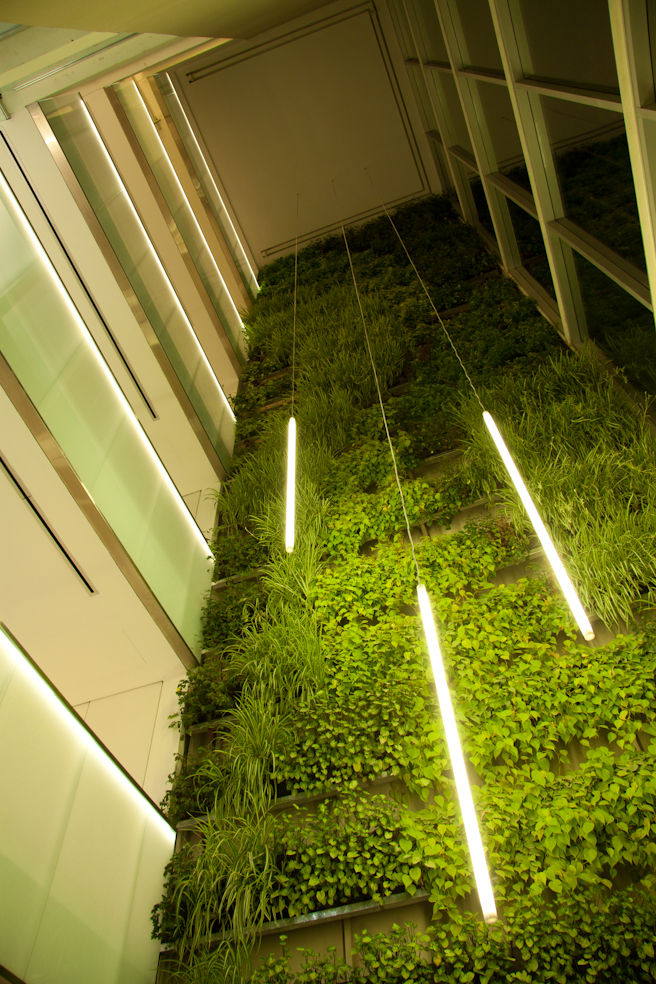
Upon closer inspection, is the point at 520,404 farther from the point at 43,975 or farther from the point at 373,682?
the point at 43,975

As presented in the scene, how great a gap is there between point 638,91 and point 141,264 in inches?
184

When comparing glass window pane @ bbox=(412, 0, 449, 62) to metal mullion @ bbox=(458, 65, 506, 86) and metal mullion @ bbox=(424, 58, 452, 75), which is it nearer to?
metal mullion @ bbox=(424, 58, 452, 75)

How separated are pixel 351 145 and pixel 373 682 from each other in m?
10.9

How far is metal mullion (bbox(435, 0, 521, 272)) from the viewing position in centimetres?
757

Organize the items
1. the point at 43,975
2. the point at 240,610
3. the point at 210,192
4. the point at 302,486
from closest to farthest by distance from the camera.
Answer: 1. the point at 43,975
2. the point at 240,610
3. the point at 302,486
4. the point at 210,192

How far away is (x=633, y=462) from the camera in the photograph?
4715 millimetres

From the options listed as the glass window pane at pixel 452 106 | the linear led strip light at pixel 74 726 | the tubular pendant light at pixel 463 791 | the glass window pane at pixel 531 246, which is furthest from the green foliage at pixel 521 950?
the glass window pane at pixel 452 106

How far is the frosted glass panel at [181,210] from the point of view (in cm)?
808

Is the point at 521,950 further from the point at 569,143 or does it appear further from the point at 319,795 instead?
the point at 569,143

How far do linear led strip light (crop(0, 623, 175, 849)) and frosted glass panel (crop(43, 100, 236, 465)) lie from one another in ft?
12.4

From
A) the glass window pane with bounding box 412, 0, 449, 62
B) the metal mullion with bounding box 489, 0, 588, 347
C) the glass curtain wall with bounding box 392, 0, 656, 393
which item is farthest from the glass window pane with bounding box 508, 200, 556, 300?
the glass window pane with bounding box 412, 0, 449, 62

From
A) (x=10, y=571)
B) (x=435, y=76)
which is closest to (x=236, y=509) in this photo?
(x=10, y=571)

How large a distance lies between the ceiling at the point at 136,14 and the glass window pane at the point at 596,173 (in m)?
2.28

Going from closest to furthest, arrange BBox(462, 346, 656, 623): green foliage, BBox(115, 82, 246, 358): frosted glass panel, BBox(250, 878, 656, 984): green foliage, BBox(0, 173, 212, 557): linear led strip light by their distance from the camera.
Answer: BBox(250, 878, 656, 984): green foliage, BBox(462, 346, 656, 623): green foliage, BBox(0, 173, 212, 557): linear led strip light, BBox(115, 82, 246, 358): frosted glass panel
